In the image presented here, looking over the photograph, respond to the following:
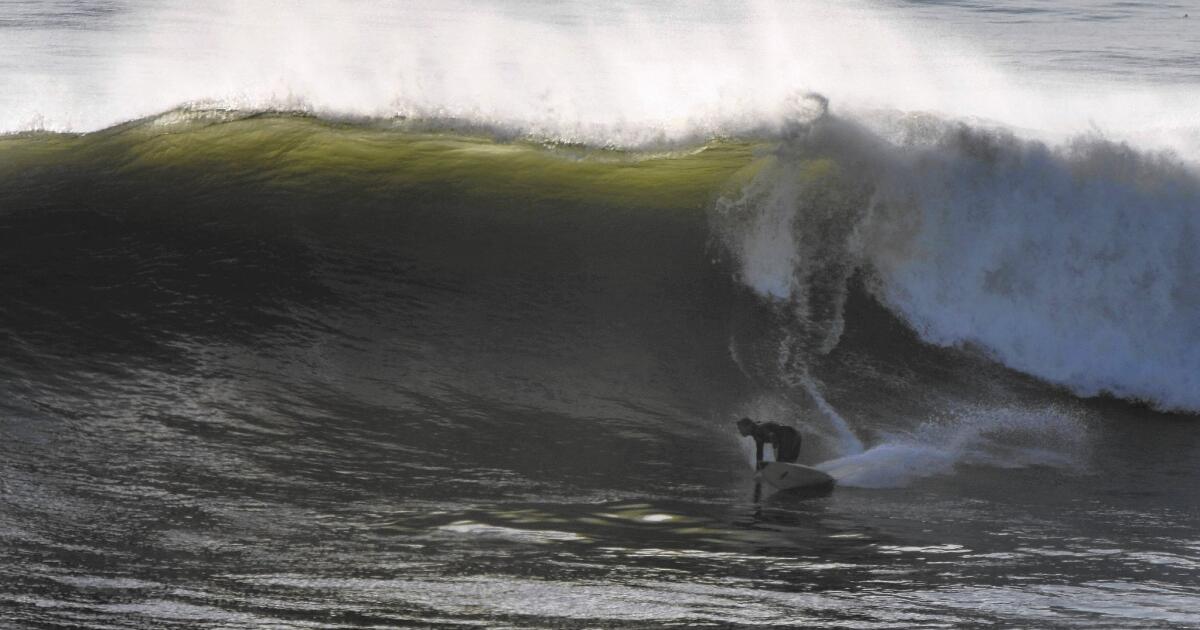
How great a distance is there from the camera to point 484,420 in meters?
8.05

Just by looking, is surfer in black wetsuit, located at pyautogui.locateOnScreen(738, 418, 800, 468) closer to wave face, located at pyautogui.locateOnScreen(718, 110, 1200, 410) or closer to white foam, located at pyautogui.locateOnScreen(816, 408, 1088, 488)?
white foam, located at pyautogui.locateOnScreen(816, 408, 1088, 488)

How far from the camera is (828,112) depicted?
11.5 metres

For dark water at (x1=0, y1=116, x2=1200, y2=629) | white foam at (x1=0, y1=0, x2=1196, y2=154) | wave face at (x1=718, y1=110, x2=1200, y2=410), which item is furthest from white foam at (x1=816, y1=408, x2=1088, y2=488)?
white foam at (x1=0, y1=0, x2=1196, y2=154)

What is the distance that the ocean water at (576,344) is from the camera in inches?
213

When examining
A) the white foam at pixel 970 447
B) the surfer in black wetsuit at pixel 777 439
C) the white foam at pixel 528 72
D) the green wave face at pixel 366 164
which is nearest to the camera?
the surfer in black wetsuit at pixel 777 439

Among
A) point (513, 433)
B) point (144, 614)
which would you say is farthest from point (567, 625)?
point (513, 433)

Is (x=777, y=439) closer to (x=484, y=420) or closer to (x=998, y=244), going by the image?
(x=484, y=420)

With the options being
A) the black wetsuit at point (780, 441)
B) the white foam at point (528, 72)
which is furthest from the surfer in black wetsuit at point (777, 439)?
the white foam at point (528, 72)

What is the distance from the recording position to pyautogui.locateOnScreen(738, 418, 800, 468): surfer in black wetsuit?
7.10 m

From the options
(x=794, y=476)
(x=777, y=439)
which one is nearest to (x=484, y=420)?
(x=777, y=439)

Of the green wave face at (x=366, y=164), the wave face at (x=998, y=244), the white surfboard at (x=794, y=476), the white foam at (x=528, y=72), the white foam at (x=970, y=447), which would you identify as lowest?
the white surfboard at (x=794, y=476)

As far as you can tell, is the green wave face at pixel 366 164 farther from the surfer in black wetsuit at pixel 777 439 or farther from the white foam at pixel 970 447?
the surfer in black wetsuit at pixel 777 439

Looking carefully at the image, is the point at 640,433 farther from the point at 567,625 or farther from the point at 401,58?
the point at 401,58

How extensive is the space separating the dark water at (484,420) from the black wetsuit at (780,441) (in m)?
0.34
